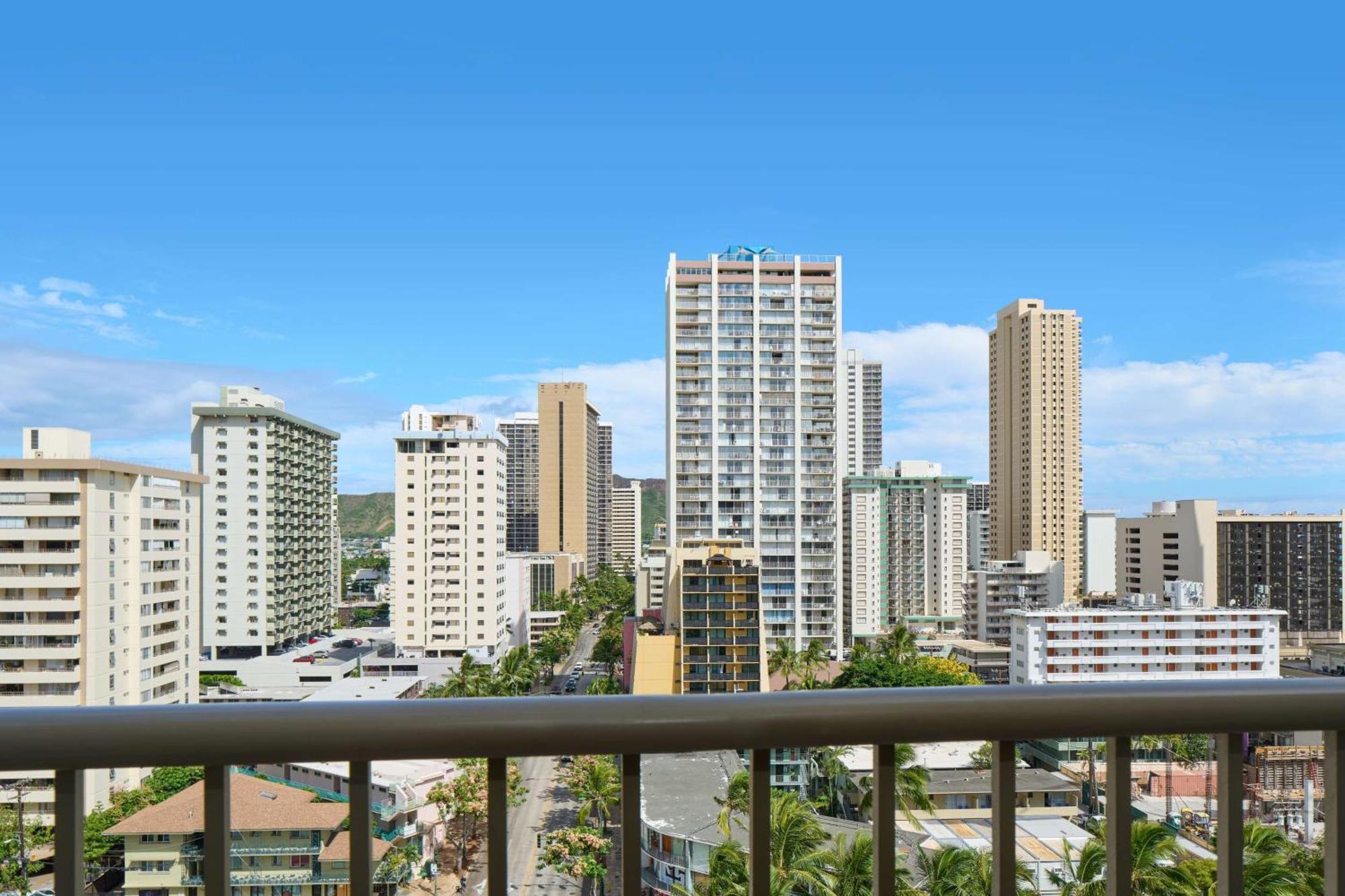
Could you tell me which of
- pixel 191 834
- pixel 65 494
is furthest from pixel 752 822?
pixel 65 494

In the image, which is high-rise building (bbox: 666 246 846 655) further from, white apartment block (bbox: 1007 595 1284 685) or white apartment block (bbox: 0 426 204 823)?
white apartment block (bbox: 0 426 204 823)

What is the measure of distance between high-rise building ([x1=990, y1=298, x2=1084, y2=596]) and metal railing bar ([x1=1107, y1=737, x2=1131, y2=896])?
44754mm

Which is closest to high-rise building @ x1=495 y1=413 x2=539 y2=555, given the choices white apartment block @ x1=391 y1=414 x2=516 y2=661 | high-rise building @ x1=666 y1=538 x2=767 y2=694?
white apartment block @ x1=391 y1=414 x2=516 y2=661

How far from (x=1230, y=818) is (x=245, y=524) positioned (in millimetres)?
33110

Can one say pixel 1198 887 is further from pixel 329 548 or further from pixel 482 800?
pixel 329 548

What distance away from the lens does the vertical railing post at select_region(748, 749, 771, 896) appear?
0.73 m

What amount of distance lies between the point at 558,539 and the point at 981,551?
26149 millimetres

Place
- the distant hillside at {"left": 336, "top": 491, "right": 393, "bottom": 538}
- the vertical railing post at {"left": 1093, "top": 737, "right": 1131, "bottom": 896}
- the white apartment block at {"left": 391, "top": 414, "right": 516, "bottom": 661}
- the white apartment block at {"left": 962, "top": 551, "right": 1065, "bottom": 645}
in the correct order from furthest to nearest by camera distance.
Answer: the distant hillside at {"left": 336, "top": 491, "right": 393, "bottom": 538}, the white apartment block at {"left": 962, "top": 551, "right": 1065, "bottom": 645}, the white apartment block at {"left": 391, "top": 414, "right": 516, "bottom": 661}, the vertical railing post at {"left": 1093, "top": 737, "right": 1131, "bottom": 896}

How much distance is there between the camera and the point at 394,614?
2567cm

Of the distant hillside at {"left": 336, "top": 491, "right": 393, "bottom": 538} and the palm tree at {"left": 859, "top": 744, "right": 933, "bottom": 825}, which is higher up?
the palm tree at {"left": 859, "top": 744, "right": 933, "bottom": 825}

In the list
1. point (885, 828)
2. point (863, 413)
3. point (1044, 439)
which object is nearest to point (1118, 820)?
point (885, 828)

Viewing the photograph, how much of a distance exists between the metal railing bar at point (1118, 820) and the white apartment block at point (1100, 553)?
42166mm

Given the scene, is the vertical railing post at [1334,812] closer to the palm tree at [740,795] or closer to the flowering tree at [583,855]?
the palm tree at [740,795]

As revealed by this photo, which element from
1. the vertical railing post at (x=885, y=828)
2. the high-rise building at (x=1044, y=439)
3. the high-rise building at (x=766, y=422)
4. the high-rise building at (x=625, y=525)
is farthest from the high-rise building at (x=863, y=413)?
the vertical railing post at (x=885, y=828)
